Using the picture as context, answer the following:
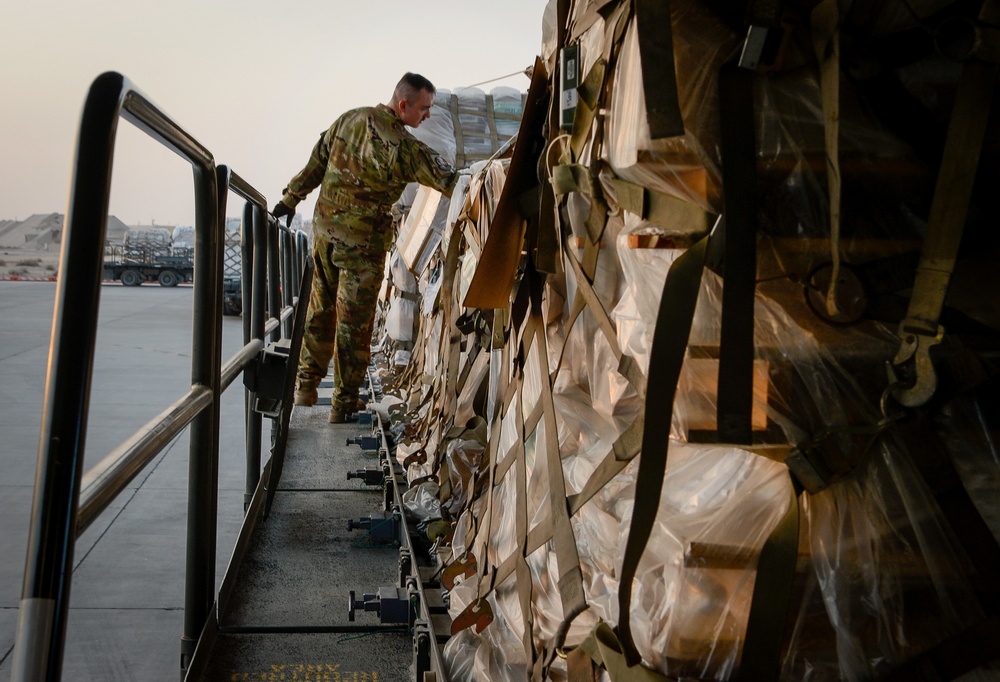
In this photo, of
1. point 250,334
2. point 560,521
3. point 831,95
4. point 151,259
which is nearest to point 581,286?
point 560,521

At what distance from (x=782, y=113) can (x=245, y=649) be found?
2.26 metres

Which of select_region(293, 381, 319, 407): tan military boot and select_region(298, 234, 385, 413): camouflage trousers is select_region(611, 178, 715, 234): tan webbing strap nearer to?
select_region(298, 234, 385, 413): camouflage trousers

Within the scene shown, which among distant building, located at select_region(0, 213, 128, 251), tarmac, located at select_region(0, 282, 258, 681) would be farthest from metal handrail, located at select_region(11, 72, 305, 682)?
distant building, located at select_region(0, 213, 128, 251)

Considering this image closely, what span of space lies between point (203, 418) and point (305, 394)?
421cm

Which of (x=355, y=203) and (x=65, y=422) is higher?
(x=355, y=203)

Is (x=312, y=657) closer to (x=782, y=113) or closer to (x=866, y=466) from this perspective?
(x=866, y=466)

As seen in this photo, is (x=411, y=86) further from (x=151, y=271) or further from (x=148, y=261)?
(x=148, y=261)

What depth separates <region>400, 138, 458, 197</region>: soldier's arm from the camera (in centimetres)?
509

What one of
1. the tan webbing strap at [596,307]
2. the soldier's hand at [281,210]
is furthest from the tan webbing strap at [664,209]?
the soldier's hand at [281,210]

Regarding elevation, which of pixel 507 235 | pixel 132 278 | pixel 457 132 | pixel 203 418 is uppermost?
pixel 457 132

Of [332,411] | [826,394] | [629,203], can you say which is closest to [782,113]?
[629,203]

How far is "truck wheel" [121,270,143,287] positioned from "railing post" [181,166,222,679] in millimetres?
26716

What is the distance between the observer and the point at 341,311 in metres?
5.98

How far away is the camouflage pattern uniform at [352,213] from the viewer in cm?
544
